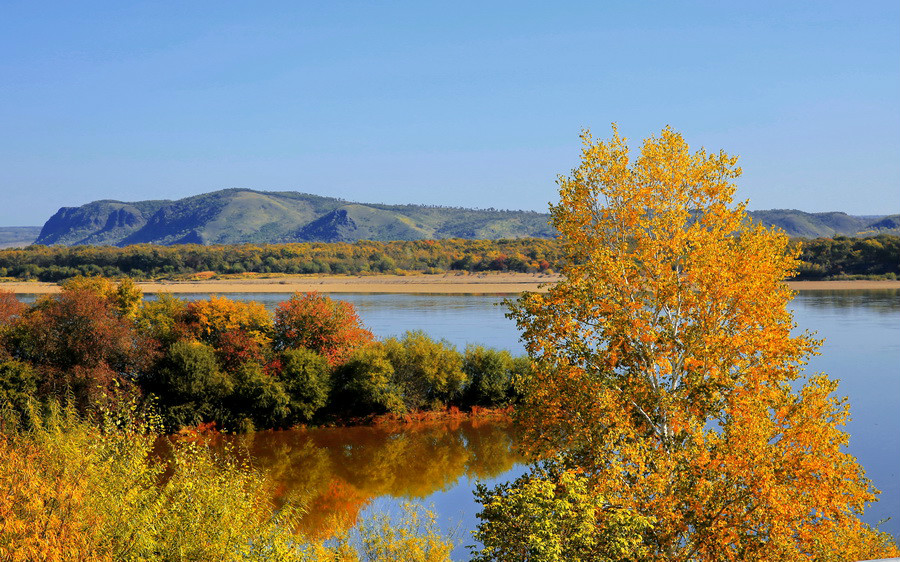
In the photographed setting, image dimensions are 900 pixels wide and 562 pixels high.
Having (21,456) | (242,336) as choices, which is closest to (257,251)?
(242,336)

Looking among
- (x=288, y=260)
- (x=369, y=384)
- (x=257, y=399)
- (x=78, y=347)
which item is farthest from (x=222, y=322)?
(x=288, y=260)

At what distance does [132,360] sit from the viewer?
3170cm

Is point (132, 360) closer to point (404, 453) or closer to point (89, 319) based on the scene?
point (89, 319)

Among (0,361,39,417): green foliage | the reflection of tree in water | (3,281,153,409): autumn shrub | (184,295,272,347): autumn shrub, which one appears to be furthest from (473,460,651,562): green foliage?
(184,295,272,347): autumn shrub

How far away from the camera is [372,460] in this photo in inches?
1146

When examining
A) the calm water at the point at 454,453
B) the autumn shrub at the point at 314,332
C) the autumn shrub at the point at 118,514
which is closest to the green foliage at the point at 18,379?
the calm water at the point at 454,453

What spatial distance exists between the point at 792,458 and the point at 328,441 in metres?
23.4

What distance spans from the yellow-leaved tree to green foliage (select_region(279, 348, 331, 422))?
2165 cm

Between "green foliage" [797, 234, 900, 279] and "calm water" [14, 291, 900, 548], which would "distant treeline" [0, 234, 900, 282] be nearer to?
"green foliage" [797, 234, 900, 279]

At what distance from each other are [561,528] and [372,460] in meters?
20.6

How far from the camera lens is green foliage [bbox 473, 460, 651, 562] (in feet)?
29.7

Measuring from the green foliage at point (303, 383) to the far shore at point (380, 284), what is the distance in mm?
55763

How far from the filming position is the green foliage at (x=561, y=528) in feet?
29.7

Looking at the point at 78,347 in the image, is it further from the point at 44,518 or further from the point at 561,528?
the point at 561,528
